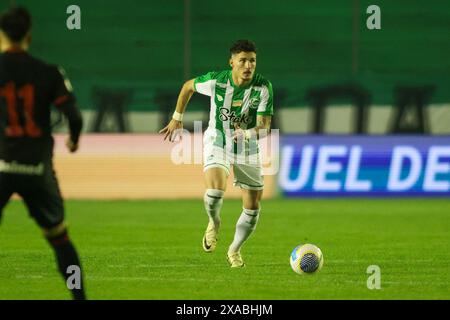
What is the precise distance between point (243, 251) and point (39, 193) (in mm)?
5048

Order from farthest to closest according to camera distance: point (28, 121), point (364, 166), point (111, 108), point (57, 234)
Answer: point (111, 108) < point (364, 166) < point (57, 234) < point (28, 121)

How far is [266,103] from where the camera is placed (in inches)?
433

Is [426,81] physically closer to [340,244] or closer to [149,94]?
[149,94]

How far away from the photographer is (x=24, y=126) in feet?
25.9

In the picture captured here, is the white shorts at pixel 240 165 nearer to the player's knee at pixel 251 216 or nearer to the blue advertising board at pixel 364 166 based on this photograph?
the player's knee at pixel 251 216

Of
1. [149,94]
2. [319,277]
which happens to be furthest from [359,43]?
[319,277]

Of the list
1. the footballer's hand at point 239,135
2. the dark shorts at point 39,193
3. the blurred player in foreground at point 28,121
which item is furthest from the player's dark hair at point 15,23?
the footballer's hand at point 239,135

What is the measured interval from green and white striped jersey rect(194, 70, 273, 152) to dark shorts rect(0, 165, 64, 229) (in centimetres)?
343

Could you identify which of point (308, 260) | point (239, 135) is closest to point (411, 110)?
point (239, 135)

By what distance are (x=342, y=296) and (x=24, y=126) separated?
9.48ft

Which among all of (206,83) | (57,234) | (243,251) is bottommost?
(243,251)

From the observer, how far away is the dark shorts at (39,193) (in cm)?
789

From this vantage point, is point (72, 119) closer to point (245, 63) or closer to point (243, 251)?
point (245, 63)

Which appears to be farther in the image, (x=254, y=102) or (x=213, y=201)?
(x=254, y=102)
